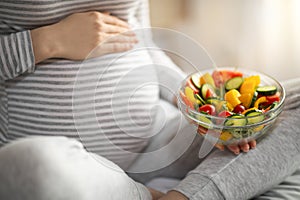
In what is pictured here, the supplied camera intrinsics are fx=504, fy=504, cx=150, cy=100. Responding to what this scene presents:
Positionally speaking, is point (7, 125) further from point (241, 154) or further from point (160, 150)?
point (241, 154)

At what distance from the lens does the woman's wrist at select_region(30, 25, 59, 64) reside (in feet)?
3.33

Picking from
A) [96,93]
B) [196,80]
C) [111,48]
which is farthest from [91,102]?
[196,80]

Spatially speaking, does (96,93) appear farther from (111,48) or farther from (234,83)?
(234,83)

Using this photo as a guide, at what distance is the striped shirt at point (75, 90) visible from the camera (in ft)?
3.27

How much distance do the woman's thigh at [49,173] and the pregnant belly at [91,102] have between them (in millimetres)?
134

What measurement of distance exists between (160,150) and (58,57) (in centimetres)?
29

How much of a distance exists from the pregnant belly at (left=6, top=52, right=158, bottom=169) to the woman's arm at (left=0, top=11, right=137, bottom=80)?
0.03 meters

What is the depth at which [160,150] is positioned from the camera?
105cm

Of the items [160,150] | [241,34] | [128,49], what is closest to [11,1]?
[128,49]

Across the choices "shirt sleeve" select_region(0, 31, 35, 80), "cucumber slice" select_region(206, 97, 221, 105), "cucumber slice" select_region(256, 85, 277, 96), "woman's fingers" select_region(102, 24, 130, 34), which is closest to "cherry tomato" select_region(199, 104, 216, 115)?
"cucumber slice" select_region(206, 97, 221, 105)

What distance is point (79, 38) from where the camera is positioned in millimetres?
1047

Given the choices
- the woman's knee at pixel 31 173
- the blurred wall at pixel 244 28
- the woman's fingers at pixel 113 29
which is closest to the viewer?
the woman's knee at pixel 31 173

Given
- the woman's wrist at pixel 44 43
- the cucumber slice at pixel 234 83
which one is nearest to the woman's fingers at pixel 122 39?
the woman's wrist at pixel 44 43

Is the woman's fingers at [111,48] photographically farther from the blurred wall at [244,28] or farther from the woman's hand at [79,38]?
the blurred wall at [244,28]
